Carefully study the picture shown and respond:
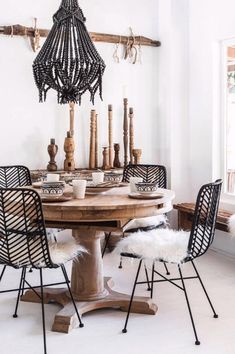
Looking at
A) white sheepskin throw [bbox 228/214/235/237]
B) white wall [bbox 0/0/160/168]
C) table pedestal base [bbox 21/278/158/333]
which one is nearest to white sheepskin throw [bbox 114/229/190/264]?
table pedestal base [bbox 21/278/158/333]

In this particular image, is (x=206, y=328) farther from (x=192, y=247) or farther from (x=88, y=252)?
(x=88, y=252)

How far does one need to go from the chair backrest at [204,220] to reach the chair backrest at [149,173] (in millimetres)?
1174

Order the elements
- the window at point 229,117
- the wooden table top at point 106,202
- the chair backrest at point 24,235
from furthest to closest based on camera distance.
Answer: the window at point 229,117
the wooden table top at point 106,202
the chair backrest at point 24,235

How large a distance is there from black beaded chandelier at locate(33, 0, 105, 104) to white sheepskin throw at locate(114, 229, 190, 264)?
1073mm

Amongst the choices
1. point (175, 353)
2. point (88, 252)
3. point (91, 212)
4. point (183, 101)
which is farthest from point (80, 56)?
point (183, 101)

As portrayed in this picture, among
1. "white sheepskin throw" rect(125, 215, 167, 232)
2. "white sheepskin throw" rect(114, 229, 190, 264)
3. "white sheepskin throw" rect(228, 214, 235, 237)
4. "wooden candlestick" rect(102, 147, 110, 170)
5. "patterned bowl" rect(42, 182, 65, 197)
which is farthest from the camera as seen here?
"wooden candlestick" rect(102, 147, 110, 170)

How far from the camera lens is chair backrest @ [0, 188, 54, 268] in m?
2.45

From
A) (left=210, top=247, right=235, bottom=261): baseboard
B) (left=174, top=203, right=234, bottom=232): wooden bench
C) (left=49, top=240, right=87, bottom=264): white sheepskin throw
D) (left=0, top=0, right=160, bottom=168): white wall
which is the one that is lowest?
(left=210, top=247, right=235, bottom=261): baseboard

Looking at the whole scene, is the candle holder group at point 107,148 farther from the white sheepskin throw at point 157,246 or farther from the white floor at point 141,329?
the white sheepskin throw at point 157,246

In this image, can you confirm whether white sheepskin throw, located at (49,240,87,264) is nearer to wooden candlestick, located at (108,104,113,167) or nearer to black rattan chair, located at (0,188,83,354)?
black rattan chair, located at (0,188,83,354)

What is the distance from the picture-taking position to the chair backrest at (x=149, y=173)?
4.01 metres

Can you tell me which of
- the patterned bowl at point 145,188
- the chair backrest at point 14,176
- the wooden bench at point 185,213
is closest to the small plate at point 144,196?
the patterned bowl at point 145,188

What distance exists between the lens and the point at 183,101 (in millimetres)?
4953

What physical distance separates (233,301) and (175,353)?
0.90 m
